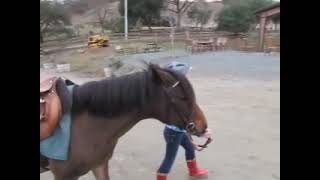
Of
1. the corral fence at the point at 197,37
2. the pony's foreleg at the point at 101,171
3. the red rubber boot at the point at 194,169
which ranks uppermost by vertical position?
the corral fence at the point at 197,37

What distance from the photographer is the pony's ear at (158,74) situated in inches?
115

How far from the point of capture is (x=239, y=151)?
17.2 feet

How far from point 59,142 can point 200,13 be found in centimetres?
2862

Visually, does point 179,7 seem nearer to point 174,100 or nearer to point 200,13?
point 200,13

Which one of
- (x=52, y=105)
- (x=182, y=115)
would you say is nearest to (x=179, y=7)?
(x=182, y=115)

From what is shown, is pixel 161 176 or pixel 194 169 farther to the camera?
pixel 194 169

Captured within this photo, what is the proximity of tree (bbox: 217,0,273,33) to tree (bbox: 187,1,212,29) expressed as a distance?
95 cm

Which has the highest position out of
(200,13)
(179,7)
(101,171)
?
(179,7)

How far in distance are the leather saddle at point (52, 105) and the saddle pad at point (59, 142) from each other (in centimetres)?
3

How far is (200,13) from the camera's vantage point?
30750 mm

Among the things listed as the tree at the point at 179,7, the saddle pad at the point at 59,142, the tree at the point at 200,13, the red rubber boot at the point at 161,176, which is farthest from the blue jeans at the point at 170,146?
the tree at the point at 200,13

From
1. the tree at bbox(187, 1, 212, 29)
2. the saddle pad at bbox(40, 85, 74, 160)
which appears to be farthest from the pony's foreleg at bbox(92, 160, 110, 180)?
the tree at bbox(187, 1, 212, 29)

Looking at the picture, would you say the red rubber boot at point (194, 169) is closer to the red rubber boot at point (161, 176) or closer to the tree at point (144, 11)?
the red rubber boot at point (161, 176)
